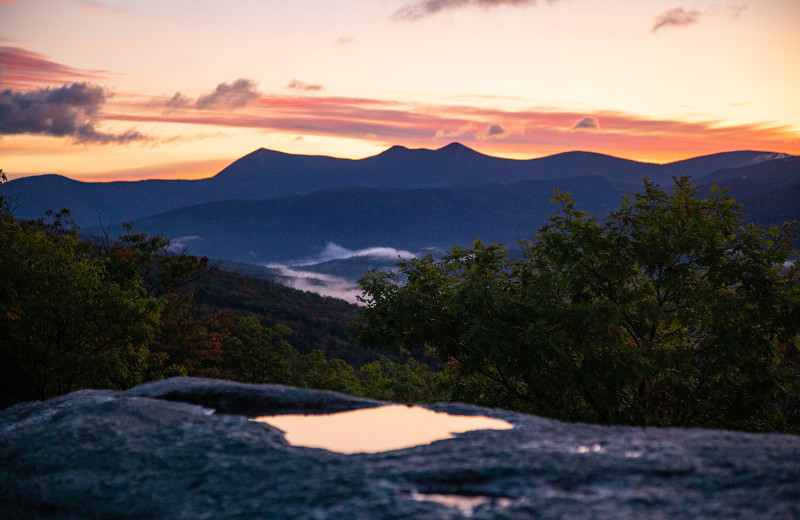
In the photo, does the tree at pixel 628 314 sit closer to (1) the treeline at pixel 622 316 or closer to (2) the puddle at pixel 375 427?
(1) the treeline at pixel 622 316

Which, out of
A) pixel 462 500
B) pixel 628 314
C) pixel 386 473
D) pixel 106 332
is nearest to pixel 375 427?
pixel 386 473

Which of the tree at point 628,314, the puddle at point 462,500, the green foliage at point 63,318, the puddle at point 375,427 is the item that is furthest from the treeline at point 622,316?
the puddle at point 462,500

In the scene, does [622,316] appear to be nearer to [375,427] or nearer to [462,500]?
[375,427]

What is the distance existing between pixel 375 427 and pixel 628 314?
41.5 ft

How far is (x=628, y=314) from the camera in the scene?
54.6ft

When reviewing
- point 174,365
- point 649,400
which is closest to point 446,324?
point 649,400

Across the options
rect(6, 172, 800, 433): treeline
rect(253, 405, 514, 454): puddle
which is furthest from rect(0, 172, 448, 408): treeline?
rect(253, 405, 514, 454): puddle

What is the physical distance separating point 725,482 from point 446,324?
12.2 metres

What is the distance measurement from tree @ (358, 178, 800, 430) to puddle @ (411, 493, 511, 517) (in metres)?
9.71

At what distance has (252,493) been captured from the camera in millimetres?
4340

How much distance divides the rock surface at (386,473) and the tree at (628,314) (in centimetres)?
883

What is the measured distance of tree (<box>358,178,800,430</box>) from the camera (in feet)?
47.1

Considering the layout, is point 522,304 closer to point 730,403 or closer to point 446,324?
point 446,324

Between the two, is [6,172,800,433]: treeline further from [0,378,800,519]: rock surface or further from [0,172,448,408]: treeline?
[0,378,800,519]: rock surface
